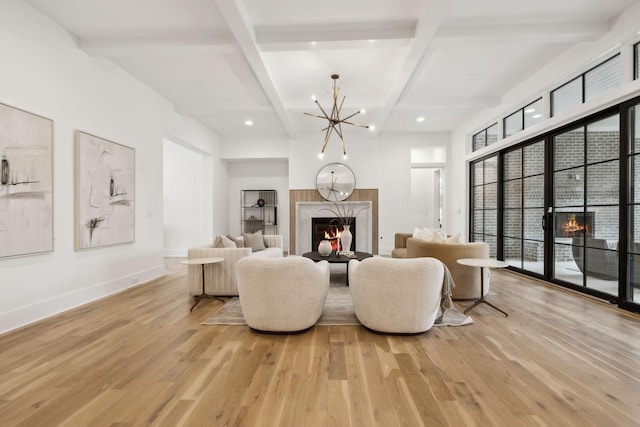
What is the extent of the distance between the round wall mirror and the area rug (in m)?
4.02

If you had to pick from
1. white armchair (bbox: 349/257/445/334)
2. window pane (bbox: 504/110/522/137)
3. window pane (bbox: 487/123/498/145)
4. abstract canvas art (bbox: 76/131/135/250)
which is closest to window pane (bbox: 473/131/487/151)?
window pane (bbox: 487/123/498/145)

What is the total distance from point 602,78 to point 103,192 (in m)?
6.21

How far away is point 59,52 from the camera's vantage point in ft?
10.7

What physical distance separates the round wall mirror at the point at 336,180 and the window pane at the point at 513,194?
3145 mm

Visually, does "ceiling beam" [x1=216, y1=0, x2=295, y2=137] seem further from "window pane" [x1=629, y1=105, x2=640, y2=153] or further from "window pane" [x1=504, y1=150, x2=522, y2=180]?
"window pane" [x1=504, y1=150, x2=522, y2=180]

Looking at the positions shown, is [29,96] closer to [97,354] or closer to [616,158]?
[97,354]

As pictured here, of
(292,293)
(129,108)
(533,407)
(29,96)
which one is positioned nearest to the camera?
(533,407)

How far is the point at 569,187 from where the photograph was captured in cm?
409

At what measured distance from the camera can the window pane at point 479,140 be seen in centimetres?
625

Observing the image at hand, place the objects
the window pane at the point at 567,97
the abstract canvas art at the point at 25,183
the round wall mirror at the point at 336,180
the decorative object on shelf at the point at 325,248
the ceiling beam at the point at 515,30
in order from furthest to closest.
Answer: the round wall mirror at the point at 336,180, the decorative object on shelf at the point at 325,248, the window pane at the point at 567,97, the ceiling beam at the point at 515,30, the abstract canvas art at the point at 25,183

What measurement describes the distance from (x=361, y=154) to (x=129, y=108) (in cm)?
479

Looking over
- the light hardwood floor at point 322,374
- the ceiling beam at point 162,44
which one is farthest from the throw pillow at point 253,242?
the ceiling beam at point 162,44

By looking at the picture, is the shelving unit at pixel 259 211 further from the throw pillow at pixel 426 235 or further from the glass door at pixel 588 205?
the glass door at pixel 588 205

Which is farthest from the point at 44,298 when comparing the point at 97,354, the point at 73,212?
the point at 97,354
